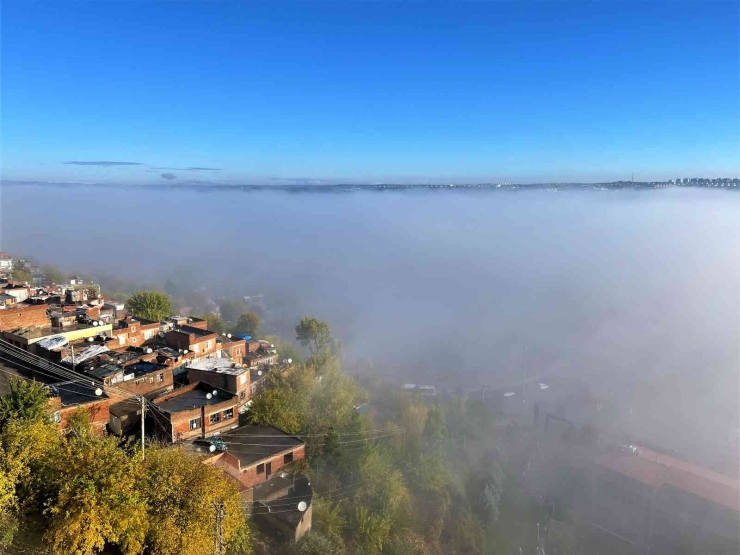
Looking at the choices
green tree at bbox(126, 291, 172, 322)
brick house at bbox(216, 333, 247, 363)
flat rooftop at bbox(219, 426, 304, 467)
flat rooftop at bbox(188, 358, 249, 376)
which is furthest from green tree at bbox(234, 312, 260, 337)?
flat rooftop at bbox(219, 426, 304, 467)

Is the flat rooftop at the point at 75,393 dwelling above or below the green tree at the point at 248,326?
above

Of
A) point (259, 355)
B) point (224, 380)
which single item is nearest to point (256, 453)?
point (224, 380)

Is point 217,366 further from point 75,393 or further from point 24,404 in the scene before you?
point 24,404

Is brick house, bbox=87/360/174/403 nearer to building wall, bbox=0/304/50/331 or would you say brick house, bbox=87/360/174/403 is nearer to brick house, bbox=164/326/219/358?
brick house, bbox=164/326/219/358

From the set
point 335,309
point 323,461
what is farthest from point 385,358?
point 323,461

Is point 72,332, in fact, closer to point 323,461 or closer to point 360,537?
point 323,461

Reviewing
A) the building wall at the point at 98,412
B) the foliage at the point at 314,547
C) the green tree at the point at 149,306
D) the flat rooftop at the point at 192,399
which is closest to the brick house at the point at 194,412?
the flat rooftop at the point at 192,399

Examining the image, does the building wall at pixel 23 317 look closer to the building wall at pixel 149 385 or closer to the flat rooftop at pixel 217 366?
the flat rooftop at pixel 217 366
